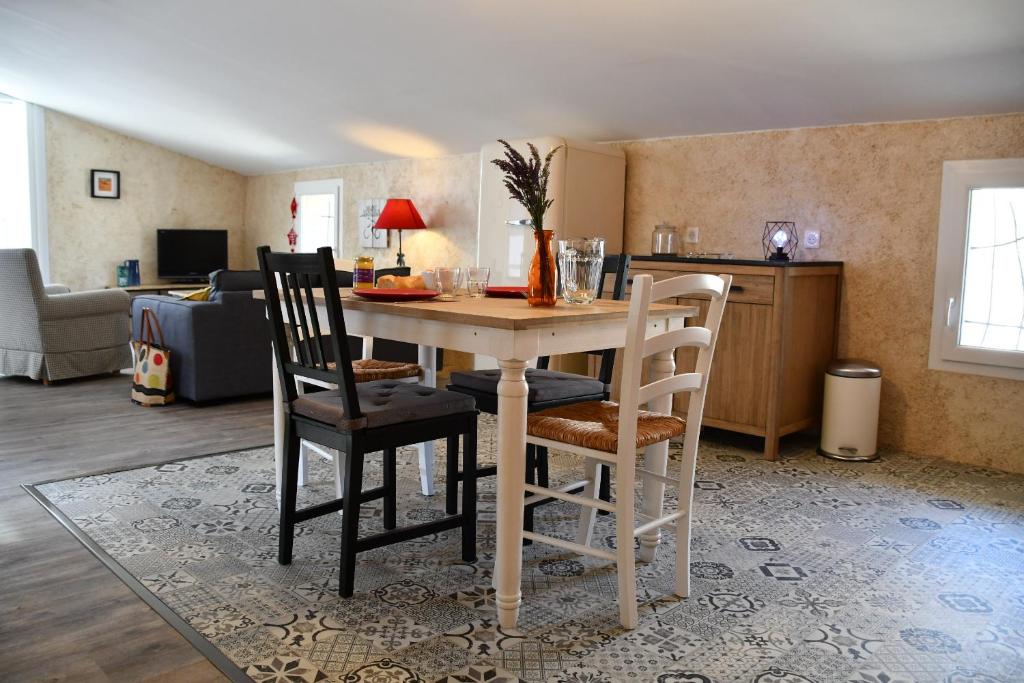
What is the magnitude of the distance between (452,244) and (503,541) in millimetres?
4592

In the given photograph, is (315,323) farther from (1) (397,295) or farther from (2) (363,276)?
(2) (363,276)

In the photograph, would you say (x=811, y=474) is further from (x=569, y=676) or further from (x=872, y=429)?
(x=569, y=676)

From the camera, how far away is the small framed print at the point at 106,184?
8.27 m

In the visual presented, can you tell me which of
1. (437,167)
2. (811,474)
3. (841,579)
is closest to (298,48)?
(437,167)

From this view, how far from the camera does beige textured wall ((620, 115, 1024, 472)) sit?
4039 mm

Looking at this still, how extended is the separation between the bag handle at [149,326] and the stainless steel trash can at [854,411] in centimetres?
394

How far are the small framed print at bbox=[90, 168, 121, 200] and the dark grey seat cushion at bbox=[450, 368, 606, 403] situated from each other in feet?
22.0

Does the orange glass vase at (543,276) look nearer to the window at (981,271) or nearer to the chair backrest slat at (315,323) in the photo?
the chair backrest slat at (315,323)

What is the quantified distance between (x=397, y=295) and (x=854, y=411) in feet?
8.52

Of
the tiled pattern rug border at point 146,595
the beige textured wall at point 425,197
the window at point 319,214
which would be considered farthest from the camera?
the window at point 319,214

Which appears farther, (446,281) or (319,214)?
(319,214)

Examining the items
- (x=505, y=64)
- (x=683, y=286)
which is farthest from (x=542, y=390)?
(x=505, y=64)

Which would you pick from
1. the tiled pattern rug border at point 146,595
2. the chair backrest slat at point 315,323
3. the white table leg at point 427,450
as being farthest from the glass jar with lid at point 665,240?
the tiled pattern rug border at point 146,595

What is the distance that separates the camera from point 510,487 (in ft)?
7.27
